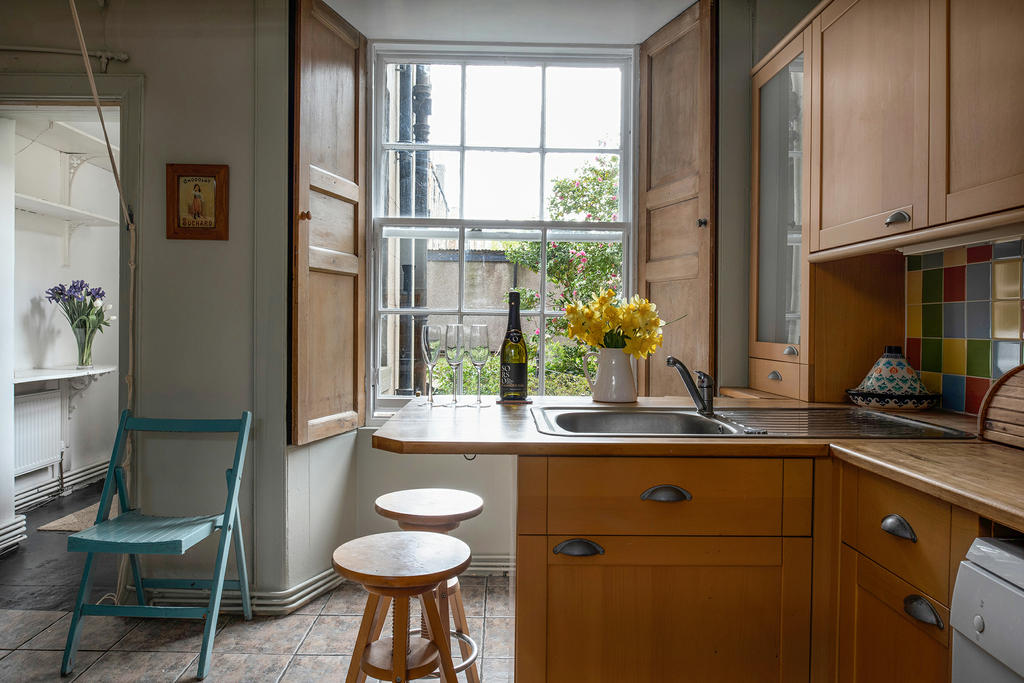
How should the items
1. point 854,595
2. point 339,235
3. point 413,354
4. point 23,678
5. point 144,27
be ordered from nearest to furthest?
point 854,595
point 23,678
point 144,27
point 339,235
point 413,354

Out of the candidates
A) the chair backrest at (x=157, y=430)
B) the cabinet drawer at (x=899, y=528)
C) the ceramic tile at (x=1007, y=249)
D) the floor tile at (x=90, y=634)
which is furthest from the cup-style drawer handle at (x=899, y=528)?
the floor tile at (x=90, y=634)

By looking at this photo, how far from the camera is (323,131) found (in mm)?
2523

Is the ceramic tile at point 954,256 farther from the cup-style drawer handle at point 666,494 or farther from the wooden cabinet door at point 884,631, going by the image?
the cup-style drawer handle at point 666,494

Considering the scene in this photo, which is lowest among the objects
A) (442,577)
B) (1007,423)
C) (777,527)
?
(442,577)

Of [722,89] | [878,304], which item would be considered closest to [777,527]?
[878,304]

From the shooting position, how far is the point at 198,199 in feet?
7.98

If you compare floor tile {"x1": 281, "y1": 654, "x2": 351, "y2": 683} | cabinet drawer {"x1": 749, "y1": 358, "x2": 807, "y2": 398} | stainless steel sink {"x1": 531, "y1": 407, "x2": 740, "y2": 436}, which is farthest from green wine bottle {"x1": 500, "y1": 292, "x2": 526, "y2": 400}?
floor tile {"x1": 281, "y1": 654, "x2": 351, "y2": 683}

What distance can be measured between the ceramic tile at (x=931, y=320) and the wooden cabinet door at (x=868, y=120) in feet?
1.22

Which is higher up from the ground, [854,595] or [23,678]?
[854,595]

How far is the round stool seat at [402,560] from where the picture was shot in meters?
1.32

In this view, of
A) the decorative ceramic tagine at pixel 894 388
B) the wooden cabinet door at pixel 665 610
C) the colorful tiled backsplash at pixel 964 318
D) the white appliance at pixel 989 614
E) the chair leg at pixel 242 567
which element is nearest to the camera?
the white appliance at pixel 989 614

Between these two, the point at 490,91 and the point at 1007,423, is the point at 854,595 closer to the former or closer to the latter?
the point at 1007,423

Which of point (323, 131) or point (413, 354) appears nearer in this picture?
point (323, 131)

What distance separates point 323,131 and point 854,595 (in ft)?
7.90
